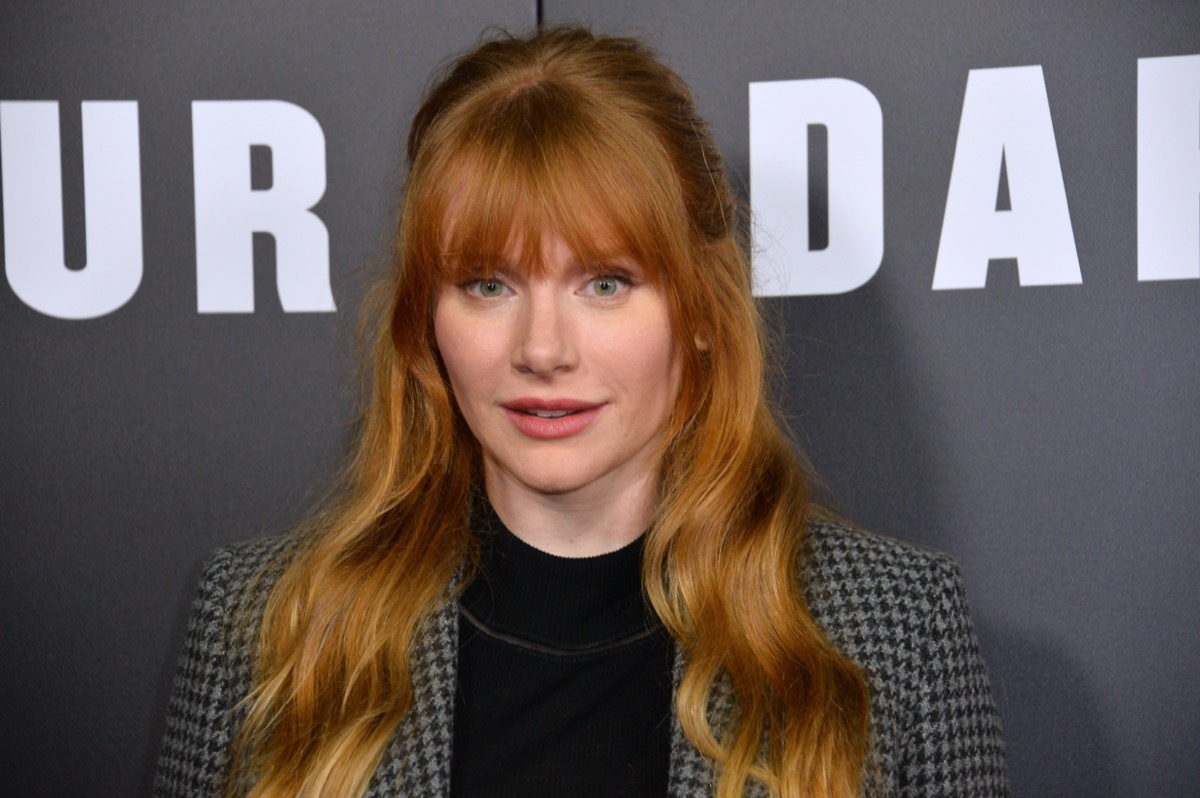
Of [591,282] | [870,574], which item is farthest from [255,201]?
[870,574]

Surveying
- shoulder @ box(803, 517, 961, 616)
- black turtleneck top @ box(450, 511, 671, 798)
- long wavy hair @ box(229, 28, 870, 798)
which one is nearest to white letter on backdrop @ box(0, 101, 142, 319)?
long wavy hair @ box(229, 28, 870, 798)

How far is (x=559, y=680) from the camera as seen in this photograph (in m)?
1.34

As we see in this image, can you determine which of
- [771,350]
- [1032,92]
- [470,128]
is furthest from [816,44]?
[470,128]

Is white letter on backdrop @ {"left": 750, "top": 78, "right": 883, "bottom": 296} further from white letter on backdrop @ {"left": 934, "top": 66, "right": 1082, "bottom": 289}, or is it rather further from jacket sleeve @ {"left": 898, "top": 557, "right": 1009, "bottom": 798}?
jacket sleeve @ {"left": 898, "top": 557, "right": 1009, "bottom": 798}

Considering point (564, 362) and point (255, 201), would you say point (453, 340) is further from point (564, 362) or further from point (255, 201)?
point (255, 201)

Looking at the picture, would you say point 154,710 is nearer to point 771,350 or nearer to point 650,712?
point 650,712

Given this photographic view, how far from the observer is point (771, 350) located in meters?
1.68

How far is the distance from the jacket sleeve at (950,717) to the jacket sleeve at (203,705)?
2.41 ft

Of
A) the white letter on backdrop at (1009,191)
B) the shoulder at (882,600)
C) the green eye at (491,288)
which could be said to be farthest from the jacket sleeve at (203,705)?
the white letter on backdrop at (1009,191)

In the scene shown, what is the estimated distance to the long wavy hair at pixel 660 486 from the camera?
1262 millimetres

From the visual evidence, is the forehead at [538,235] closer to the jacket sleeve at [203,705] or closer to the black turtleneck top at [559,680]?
the black turtleneck top at [559,680]

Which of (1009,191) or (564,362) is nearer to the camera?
(564,362)

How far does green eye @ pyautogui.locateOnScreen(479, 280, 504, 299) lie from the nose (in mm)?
40

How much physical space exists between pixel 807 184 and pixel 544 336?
2.00 ft
